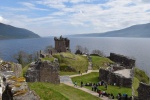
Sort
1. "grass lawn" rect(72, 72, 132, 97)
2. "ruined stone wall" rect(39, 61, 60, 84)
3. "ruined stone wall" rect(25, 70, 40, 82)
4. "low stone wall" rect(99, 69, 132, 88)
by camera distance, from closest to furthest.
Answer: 1. "ruined stone wall" rect(25, 70, 40, 82)
2. "ruined stone wall" rect(39, 61, 60, 84)
3. "grass lawn" rect(72, 72, 132, 97)
4. "low stone wall" rect(99, 69, 132, 88)

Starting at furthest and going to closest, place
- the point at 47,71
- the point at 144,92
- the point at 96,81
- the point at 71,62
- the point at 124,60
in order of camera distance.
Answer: the point at 124,60
the point at 71,62
the point at 96,81
the point at 47,71
the point at 144,92

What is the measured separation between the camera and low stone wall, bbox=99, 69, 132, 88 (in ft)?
139

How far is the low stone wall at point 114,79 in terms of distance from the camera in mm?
42500

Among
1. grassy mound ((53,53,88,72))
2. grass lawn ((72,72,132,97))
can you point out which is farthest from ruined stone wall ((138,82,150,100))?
grassy mound ((53,53,88,72))

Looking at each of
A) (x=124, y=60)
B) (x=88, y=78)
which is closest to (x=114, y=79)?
(x=88, y=78)

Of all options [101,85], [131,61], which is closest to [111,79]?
[101,85]

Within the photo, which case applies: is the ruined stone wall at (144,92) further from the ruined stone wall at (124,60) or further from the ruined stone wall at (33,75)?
the ruined stone wall at (124,60)

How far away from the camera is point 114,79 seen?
145 feet

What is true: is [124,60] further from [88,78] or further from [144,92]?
[144,92]

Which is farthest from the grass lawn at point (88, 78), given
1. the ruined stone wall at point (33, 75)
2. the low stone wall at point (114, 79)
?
the ruined stone wall at point (33, 75)

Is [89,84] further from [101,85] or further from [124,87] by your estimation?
[124,87]

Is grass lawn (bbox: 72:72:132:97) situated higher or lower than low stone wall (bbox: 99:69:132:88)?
lower

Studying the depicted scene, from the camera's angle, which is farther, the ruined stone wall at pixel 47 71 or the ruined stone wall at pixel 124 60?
the ruined stone wall at pixel 124 60

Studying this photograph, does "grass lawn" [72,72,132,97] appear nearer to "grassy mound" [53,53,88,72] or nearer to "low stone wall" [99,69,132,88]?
"low stone wall" [99,69,132,88]
